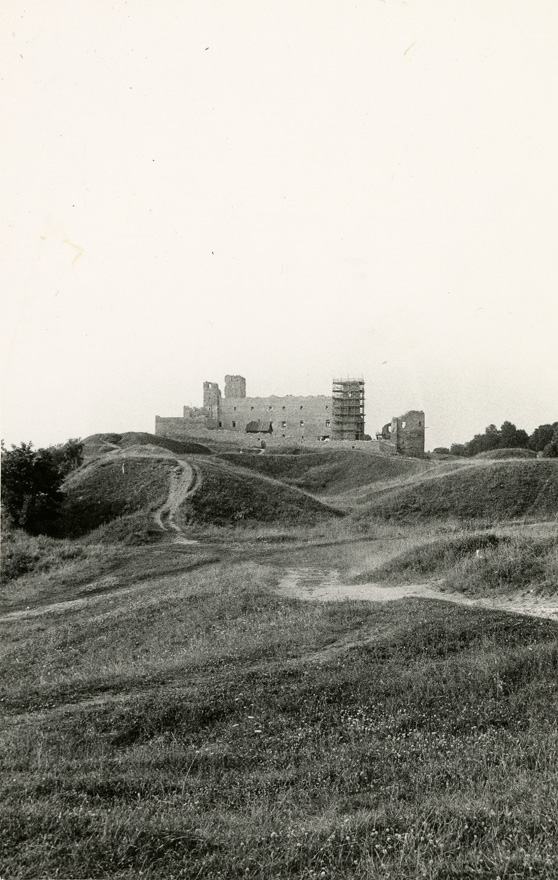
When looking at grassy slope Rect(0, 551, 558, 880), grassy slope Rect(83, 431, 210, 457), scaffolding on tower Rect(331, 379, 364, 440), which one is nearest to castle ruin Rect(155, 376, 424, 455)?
scaffolding on tower Rect(331, 379, 364, 440)

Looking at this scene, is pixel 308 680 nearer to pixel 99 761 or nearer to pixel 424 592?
pixel 99 761

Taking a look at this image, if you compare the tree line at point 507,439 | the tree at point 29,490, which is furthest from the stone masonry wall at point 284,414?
the tree at point 29,490

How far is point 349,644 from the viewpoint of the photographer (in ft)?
36.3

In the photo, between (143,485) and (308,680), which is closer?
(308,680)

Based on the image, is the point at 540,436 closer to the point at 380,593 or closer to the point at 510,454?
the point at 510,454

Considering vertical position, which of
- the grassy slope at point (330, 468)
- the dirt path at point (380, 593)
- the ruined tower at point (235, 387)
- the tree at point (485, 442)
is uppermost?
the ruined tower at point (235, 387)

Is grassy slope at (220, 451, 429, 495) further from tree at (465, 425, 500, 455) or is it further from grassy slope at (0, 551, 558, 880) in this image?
grassy slope at (0, 551, 558, 880)

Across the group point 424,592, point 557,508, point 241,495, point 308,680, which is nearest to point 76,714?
point 308,680

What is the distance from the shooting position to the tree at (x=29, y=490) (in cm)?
3428

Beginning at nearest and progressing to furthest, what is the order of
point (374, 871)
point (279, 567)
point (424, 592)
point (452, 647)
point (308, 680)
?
1. point (374, 871)
2. point (308, 680)
3. point (452, 647)
4. point (424, 592)
5. point (279, 567)

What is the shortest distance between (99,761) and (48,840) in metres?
2.01

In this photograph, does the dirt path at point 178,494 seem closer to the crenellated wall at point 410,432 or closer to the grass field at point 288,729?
the grass field at point 288,729

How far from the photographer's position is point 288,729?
763 cm

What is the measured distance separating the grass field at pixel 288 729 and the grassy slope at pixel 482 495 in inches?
680
